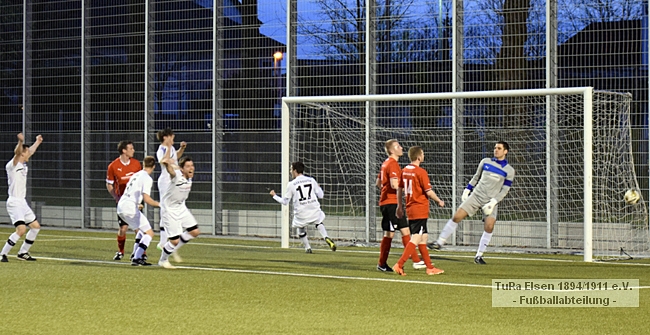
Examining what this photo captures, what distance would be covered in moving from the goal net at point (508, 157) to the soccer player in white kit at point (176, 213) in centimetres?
370

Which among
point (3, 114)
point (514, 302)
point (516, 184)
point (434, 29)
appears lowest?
point (514, 302)

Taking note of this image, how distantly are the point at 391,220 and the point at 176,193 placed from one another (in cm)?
289

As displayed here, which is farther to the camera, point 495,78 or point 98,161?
point 98,161

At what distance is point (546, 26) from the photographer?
16.2 m

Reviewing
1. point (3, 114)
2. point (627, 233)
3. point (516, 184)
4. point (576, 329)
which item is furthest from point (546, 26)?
point (3, 114)

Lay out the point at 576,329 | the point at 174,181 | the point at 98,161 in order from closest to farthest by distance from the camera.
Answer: the point at 576,329 < the point at 174,181 < the point at 98,161

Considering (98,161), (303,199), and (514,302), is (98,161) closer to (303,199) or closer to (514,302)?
(303,199)

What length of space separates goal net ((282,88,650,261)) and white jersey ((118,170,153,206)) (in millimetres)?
3461

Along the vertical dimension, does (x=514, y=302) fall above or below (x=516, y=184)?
below

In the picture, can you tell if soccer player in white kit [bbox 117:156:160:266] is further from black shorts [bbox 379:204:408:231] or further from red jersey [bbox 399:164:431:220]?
red jersey [bbox 399:164:431:220]

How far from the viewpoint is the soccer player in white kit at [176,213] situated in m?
12.2

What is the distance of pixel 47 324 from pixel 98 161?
43.6 feet

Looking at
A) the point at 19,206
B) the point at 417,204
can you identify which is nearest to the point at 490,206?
the point at 417,204

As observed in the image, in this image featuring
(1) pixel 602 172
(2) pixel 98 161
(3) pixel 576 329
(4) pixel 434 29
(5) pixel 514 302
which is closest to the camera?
(3) pixel 576 329
